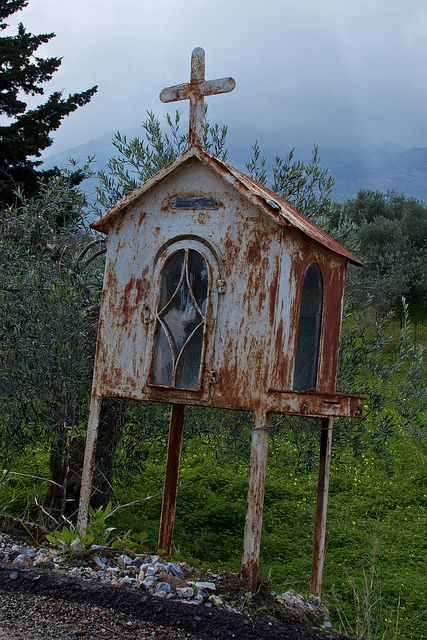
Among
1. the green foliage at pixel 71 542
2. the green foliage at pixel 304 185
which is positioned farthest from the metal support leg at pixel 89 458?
the green foliage at pixel 304 185

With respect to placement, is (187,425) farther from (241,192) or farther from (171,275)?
(241,192)

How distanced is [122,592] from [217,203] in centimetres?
336

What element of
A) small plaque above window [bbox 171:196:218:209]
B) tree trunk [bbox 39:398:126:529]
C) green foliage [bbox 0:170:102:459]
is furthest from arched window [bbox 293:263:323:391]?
tree trunk [bbox 39:398:126:529]

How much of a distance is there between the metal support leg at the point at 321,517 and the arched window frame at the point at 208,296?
1.51m

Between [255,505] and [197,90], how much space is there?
3893 millimetres

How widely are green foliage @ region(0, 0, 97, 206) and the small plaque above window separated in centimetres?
1467

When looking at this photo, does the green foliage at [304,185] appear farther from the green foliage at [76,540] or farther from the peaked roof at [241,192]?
the green foliage at [76,540]

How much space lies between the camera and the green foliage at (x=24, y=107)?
2212 centimetres

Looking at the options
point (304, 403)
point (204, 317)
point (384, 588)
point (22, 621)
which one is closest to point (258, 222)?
point (204, 317)

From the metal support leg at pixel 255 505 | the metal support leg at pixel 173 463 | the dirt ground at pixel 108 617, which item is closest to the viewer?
the dirt ground at pixel 108 617

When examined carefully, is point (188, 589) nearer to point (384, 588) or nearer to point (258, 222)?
A: point (258, 222)

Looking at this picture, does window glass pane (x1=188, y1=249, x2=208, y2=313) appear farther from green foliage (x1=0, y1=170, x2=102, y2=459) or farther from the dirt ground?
the dirt ground

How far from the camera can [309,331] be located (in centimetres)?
779

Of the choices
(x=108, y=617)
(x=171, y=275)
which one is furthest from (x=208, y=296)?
(x=108, y=617)
